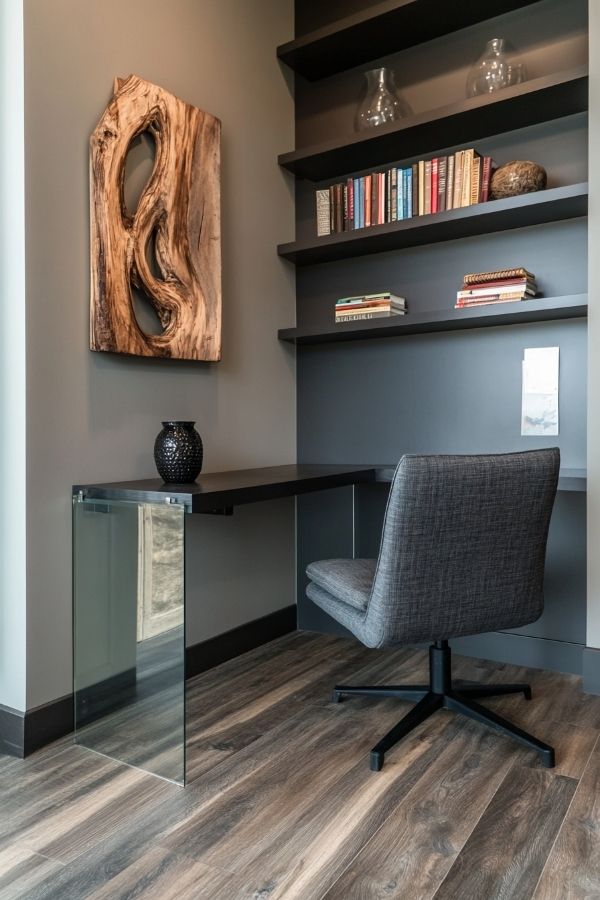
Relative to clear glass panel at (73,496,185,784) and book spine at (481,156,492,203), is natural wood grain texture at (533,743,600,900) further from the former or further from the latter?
book spine at (481,156,492,203)

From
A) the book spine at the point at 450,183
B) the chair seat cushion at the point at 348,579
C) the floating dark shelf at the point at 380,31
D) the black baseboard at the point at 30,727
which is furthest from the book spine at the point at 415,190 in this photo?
the black baseboard at the point at 30,727

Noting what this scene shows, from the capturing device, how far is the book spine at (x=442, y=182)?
2494 mm

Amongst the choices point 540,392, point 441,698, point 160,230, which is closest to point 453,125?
point 540,392

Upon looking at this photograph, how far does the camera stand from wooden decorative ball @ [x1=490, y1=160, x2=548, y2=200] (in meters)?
2.32

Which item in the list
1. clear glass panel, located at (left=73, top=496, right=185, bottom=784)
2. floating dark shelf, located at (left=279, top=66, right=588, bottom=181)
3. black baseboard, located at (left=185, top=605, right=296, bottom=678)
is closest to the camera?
clear glass panel, located at (left=73, top=496, right=185, bottom=784)

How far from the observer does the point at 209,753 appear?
1853 mm

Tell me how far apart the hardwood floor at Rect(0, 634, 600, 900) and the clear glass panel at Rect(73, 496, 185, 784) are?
0.09 m

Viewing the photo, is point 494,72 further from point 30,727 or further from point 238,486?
point 30,727

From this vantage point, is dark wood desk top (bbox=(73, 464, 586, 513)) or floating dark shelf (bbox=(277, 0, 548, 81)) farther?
floating dark shelf (bbox=(277, 0, 548, 81))

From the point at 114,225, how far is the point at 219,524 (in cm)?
117

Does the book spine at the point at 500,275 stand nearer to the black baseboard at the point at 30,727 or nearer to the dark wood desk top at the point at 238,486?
the dark wood desk top at the point at 238,486

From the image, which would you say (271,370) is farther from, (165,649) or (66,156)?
(165,649)

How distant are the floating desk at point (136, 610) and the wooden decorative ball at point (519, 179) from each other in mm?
1285

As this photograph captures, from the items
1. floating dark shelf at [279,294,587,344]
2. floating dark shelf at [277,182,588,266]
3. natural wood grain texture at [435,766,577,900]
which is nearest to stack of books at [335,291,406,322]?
floating dark shelf at [279,294,587,344]
